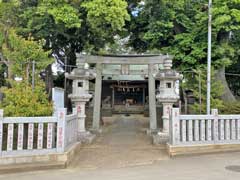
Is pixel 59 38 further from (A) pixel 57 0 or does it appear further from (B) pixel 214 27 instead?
(B) pixel 214 27

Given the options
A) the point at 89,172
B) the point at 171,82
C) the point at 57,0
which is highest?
the point at 57,0

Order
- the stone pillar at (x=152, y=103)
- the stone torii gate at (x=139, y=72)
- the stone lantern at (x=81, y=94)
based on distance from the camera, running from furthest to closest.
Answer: the stone pillar at (x=152, y=103), the stone torii gate at (x=139, y=72), the stone lantern at (x=81, y=94)

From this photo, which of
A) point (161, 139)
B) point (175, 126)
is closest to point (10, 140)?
point (175, 126)

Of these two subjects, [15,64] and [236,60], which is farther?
[236,60]

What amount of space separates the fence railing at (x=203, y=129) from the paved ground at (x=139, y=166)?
606mm

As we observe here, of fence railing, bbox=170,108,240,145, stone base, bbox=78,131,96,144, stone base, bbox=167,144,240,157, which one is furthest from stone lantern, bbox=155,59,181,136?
stone base, bbox=78,131,96,144

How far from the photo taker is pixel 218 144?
9.31 meters

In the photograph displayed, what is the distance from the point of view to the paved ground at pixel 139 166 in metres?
6.46

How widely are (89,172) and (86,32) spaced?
11169mm

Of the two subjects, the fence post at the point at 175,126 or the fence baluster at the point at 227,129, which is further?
the fence baluster at the point at 227,129

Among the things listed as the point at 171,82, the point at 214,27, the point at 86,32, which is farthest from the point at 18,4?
the point at 214,27

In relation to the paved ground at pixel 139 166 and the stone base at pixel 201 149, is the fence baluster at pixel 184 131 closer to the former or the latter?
the stone base at pixel 201 149

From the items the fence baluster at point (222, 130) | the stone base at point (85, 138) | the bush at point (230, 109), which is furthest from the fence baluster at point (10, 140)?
the bush at point (230, 109)

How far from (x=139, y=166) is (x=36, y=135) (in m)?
2.96
